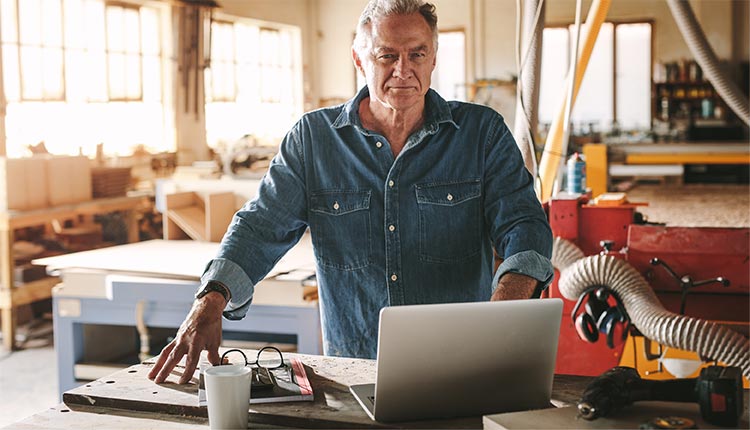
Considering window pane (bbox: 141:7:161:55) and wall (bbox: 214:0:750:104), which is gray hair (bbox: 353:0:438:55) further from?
wall (bbox: 214:0:750:104)

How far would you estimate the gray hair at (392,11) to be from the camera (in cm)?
190

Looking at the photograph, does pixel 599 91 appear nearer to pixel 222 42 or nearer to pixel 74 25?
pixel 222 42

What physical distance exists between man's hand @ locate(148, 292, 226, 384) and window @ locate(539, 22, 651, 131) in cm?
1139

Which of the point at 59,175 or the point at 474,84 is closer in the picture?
the point at 59,175

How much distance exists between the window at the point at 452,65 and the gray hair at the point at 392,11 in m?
11.4

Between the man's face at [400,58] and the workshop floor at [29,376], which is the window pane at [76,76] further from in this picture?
the man's face at [400,58]

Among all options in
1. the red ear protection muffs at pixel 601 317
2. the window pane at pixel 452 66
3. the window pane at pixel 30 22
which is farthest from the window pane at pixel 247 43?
the red ear protection muffs at pixel 601 317

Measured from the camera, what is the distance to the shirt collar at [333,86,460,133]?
78.8 inches

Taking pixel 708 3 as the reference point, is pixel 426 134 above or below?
below

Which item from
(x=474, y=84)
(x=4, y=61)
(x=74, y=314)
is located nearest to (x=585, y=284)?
(x=74, y=314)

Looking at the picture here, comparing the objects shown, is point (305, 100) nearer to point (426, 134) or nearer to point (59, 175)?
point (59, 175)

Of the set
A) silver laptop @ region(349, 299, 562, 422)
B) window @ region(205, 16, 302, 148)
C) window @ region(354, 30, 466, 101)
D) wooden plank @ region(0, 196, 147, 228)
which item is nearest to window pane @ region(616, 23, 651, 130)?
window @ region(354, 30, 466, 101)

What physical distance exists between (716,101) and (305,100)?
6141 mm

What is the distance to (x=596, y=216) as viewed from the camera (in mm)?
3178
